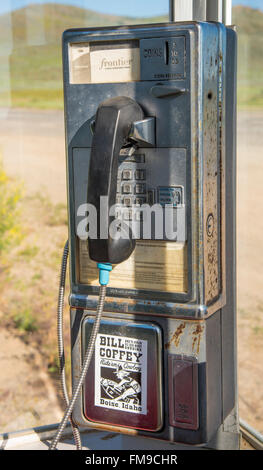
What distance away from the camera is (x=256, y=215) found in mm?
3521

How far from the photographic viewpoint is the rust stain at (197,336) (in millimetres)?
1293

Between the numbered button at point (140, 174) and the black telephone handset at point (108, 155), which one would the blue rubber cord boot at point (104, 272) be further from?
the numbered button at point (140, 174)

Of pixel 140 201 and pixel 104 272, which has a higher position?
pixel 140 201

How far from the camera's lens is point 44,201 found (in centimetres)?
484

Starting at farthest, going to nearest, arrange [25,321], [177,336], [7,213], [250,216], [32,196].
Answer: [32,196]
[25,321]
[7,213]
[250,216]
[177,336]

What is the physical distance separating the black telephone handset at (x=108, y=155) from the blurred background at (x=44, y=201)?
1.43 metres

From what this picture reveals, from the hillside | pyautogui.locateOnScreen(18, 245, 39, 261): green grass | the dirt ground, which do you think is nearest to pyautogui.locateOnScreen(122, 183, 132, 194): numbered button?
the hillside

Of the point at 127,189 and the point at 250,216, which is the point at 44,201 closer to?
the point at 250,216

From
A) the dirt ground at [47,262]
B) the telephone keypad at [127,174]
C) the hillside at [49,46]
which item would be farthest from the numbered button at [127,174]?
the dirt ground at [47,262]

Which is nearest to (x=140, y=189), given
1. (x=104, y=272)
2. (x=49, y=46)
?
(x=104, y=272)

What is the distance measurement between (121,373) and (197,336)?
20 centimetres

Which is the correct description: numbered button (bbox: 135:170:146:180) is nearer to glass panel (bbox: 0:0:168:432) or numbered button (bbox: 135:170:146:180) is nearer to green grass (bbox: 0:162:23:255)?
glass panel (bbox: 0:0:168:432)

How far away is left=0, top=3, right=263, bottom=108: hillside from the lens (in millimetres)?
2744
